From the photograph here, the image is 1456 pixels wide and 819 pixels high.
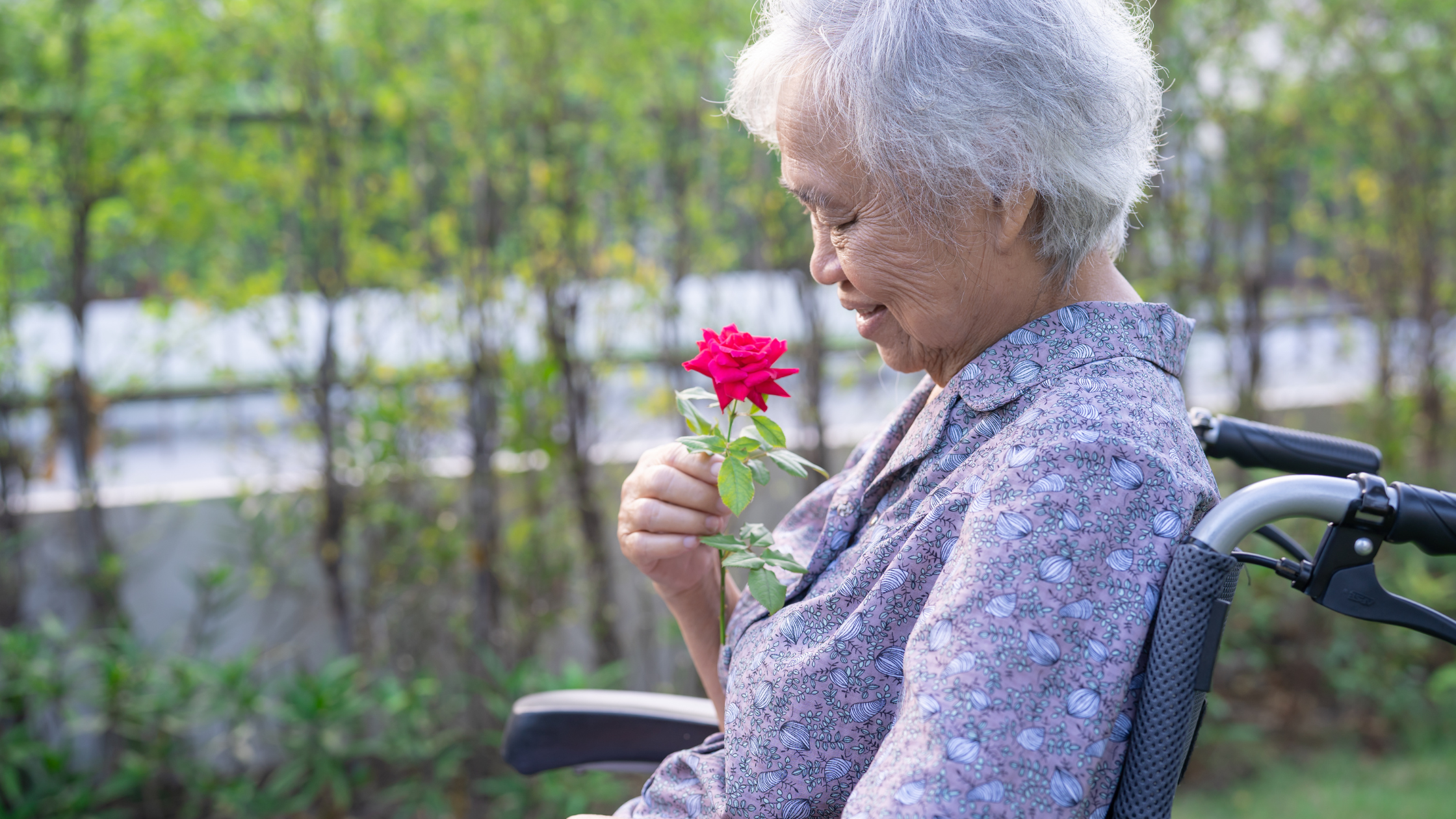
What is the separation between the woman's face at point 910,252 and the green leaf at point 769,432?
201mm

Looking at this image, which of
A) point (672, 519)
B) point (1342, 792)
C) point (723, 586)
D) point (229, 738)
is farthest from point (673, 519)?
point (1342, 792)

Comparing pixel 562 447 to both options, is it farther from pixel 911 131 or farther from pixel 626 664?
pixel 911 131

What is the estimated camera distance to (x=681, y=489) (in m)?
1.36

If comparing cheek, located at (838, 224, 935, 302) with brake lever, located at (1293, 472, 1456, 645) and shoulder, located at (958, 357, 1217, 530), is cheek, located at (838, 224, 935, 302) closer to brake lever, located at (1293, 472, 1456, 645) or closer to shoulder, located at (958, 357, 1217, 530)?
shoulder, located at (958, 357, 1217, 530)

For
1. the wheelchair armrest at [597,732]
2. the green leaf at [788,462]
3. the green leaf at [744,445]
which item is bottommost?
the wheelchair armrest at [597,732]

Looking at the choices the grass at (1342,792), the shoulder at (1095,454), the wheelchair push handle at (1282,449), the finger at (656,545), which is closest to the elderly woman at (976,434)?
the shoulder at (1095,454)

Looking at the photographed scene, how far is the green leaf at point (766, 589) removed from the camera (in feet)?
→ 3.88

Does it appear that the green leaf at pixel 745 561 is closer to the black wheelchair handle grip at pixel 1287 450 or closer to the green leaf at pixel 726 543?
the green leaf at pixel 726 543

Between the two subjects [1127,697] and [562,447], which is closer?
[1127,697]

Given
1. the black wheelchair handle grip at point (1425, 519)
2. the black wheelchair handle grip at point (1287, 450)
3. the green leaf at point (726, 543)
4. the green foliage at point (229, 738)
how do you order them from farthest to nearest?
the green foliage at point (229, 738), the black wheelchair handle grip at point (1287, 450), the green leaf at point (726, 543), the black wheelchair handle grip at point (1425, 519)

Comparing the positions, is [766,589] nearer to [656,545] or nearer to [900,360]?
[656,545]

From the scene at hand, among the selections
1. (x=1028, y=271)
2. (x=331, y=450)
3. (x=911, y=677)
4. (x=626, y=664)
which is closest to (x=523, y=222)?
(x=331, y=450)

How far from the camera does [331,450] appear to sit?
331 cm

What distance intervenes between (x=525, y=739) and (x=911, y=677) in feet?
3.14
